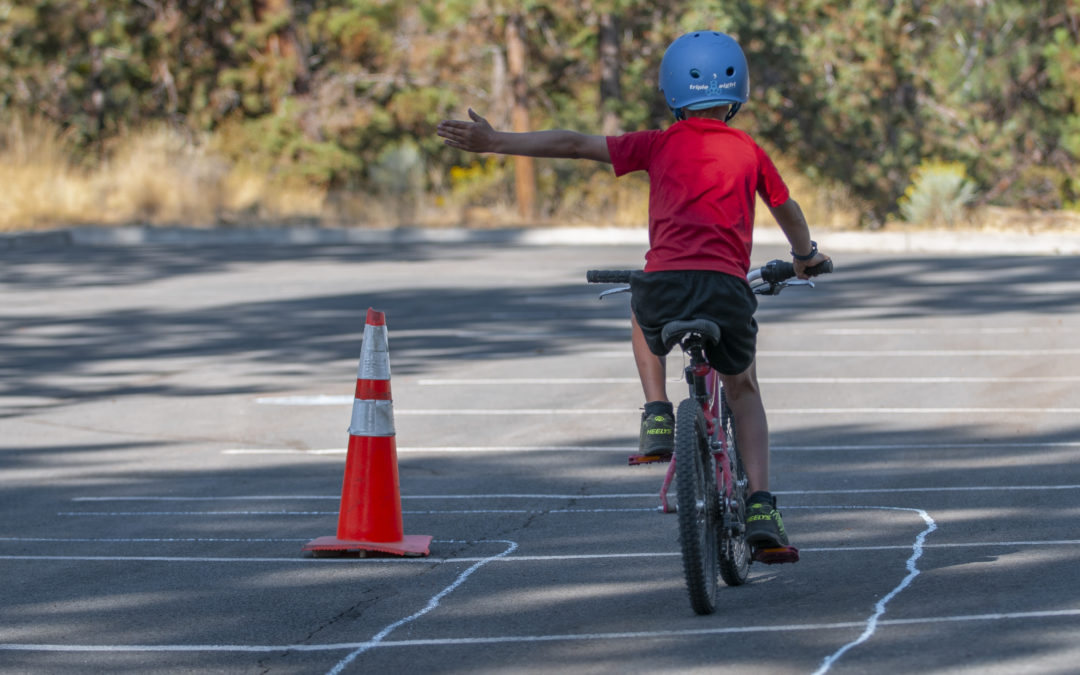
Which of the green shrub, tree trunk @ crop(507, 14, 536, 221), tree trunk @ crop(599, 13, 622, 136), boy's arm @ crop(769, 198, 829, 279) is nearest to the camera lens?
boy's arm @ crop(769, 198, 829, 279)

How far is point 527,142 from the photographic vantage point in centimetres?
540

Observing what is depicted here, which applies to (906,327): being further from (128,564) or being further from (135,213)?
(135,213)

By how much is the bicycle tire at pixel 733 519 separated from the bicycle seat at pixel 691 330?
0.49 metres

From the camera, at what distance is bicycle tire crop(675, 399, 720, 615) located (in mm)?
4949

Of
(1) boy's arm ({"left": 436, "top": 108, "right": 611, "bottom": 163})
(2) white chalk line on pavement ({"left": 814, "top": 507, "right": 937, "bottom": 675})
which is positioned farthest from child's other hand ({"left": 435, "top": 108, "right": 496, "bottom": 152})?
(2) white chalk line on pavement ({"left": 814, "top": 507, "right": 937, "bottom": 675})

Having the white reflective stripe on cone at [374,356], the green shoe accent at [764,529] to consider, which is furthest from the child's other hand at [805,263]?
the white reflective stripe on cone at [374,356]

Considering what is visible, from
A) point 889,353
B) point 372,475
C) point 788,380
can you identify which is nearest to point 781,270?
point 372,475

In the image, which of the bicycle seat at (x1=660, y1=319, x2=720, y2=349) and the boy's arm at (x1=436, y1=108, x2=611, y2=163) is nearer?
the bicycle seat at (x1=660, y1=319, x2=720, y2=349)

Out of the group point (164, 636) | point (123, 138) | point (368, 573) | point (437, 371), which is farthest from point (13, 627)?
point (123, 138)

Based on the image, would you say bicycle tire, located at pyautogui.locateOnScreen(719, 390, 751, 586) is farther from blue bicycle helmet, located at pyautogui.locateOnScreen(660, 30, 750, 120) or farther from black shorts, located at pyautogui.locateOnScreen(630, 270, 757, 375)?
blue bicycle helmet, located at pyautogui.locateOnScreen(660, 30, 750, 120)

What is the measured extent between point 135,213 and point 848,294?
48.8ft

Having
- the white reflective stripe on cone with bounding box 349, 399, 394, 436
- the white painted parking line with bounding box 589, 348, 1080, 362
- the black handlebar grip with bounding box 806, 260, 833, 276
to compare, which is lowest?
the white painted parking line with bounding box 589, 348, 1080, 362

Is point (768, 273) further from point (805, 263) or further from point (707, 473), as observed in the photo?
point (707, 473)

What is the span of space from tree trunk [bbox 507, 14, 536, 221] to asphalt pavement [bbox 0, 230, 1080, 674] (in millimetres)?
11642
